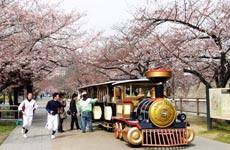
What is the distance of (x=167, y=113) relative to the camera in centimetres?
1145

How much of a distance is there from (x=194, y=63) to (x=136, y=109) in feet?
25.4

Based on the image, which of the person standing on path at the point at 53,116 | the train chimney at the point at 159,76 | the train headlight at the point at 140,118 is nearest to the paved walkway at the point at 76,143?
the person standing on path at the point at 53,116

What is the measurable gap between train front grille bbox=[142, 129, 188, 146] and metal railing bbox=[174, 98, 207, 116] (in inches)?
408

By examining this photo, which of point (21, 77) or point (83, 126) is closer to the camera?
point (83, 126)

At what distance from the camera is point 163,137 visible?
11273 millimetres

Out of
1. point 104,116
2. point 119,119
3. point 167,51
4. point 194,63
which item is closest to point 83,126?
point 104,116

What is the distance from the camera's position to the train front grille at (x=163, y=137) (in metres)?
11.3

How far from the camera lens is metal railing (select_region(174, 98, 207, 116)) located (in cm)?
2192

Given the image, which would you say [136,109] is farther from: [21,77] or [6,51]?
[21,77]

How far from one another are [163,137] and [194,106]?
12.6 m

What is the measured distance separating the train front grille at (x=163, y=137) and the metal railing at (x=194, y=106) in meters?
10.4

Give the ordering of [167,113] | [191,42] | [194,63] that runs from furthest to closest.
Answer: [194,63]
[191,42]
[167,113]

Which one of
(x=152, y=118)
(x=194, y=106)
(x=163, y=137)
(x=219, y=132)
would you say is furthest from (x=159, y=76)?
(x=194, y=106)

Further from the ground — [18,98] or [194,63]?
[194,63]
